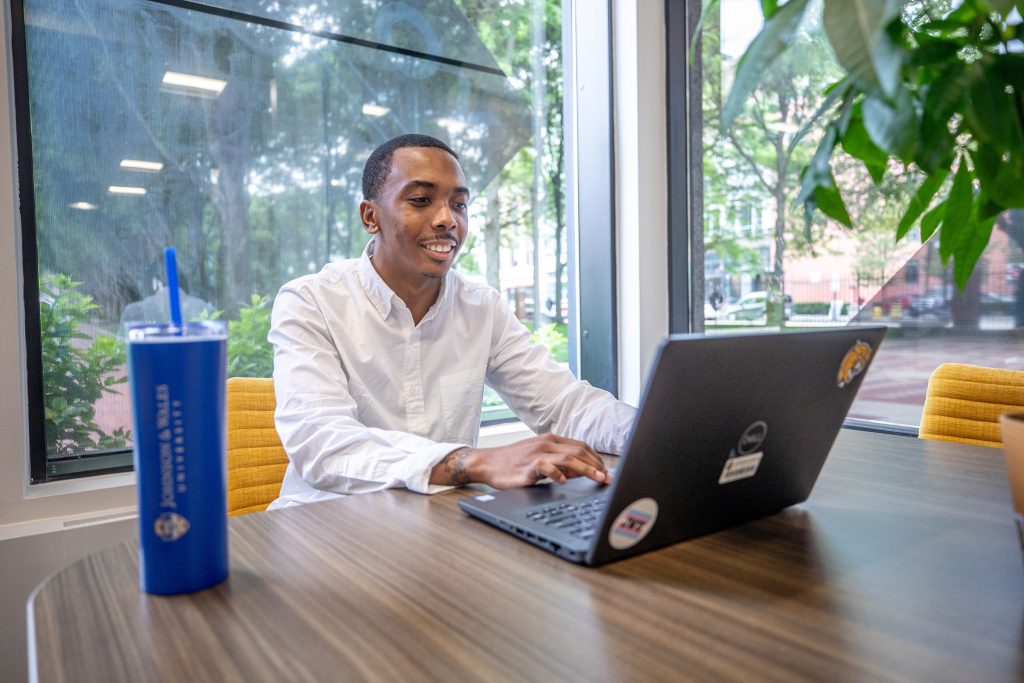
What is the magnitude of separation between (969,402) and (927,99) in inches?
52.8

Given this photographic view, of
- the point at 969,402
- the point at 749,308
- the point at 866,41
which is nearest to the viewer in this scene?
the point at 866,41

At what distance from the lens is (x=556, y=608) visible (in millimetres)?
574

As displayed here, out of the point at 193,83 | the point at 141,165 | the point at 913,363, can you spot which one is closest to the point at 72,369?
the point at 141,165

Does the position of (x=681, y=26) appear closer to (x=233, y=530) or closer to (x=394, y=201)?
(x=394, y=201)

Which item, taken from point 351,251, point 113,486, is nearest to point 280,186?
point 351,251

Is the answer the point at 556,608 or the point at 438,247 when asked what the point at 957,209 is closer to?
the point at 556,608

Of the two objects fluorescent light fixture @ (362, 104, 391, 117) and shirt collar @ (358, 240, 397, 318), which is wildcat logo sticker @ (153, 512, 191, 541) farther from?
fluorescent light fixture @ (362, 104, 391, 117)

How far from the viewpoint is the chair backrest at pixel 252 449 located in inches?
60.3

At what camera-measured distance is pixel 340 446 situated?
1146 mm

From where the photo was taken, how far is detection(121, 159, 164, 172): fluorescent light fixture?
2.00 metres

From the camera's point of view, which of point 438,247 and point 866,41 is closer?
point 866,41

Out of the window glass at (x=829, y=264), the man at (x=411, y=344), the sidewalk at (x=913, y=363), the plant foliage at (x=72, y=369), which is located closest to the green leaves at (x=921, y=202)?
the man at (x=411, y=344)

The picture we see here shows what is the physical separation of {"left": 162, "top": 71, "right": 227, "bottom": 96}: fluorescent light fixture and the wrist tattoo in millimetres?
1666

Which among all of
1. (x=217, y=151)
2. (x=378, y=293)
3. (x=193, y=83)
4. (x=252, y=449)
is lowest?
(x=252, y=449)
